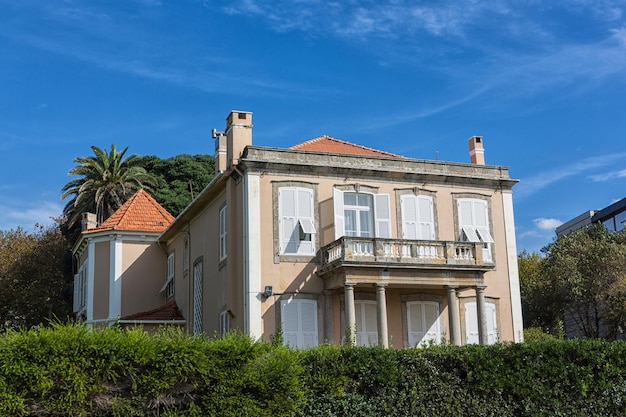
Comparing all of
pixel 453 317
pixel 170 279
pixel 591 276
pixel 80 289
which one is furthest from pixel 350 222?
pixel 80 289

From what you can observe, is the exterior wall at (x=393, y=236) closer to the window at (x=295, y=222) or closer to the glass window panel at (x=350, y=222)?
the window at (x=295, y=222)

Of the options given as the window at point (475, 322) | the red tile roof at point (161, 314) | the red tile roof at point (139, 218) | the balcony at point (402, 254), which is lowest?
the window at point (475, 322)

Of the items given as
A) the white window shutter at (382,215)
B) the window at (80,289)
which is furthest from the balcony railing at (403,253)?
the window at (80,289)

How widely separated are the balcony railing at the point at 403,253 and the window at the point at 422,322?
76.3 inches

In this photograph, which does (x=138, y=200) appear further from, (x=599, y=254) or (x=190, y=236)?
(x=599, y=254)

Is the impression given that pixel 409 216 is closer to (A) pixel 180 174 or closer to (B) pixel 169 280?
(B) pixel 169 280

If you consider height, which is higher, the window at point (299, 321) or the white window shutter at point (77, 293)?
the white window shutter at point (77, 293)

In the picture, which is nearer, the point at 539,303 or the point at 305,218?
the point at 305,218

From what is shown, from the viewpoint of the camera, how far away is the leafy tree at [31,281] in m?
44.2

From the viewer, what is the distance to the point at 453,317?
2377 cm

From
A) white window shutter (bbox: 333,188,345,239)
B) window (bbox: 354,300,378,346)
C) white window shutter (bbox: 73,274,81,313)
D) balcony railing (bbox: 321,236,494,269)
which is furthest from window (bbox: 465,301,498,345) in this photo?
white window shutter (bbox: 73,274,81,313)

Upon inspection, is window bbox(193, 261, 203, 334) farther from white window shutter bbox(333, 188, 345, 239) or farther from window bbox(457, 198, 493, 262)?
window bbox(457, 198, 493, 262)

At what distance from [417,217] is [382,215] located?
1.29 m

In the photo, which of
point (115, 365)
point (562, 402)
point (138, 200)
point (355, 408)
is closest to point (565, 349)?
point (562, 402)
